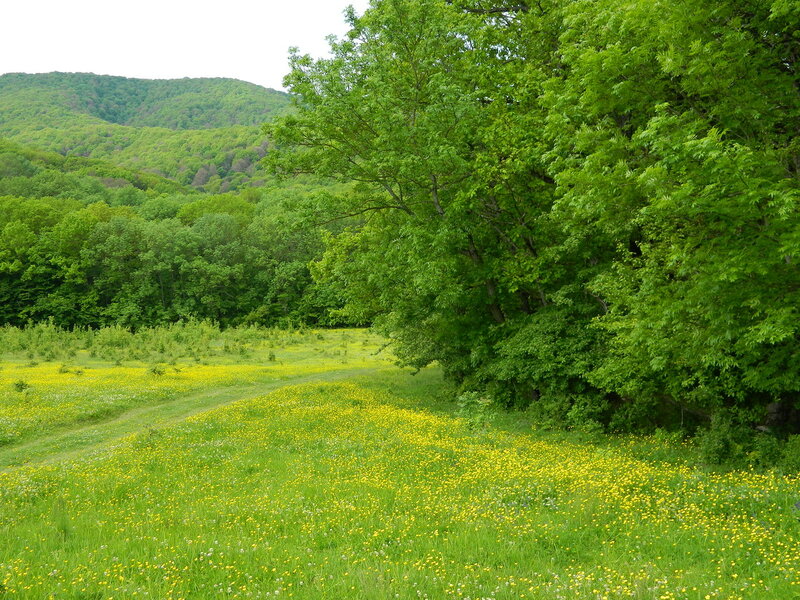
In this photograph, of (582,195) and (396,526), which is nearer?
(396,526)

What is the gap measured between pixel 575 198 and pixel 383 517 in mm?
9573

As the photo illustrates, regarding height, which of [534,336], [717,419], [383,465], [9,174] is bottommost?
[383,465]

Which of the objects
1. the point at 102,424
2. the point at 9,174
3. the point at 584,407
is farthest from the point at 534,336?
the point at 9,174

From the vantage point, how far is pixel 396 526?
872 cm

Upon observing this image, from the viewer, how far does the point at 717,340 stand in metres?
11.2

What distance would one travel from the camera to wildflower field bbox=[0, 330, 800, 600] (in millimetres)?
6641

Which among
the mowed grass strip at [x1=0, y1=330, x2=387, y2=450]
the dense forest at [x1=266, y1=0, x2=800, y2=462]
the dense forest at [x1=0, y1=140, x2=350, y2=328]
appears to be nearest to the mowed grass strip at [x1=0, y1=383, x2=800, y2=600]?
the dense forest at [x1=266, y1=0, x2=800, y2=462]

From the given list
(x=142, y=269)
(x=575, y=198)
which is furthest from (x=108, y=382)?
(x=142, y=269)

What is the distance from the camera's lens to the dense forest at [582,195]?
1089cm

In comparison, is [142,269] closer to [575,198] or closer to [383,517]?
[575,198]

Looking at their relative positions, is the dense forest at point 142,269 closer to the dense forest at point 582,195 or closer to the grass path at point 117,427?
the grass path at point 117,427

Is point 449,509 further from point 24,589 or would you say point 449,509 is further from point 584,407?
point 584,407

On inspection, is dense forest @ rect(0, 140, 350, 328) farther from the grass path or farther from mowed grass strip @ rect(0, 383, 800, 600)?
mowed grass strip @ rect(0, 383, 800, 600)

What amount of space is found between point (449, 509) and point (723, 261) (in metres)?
7.41
